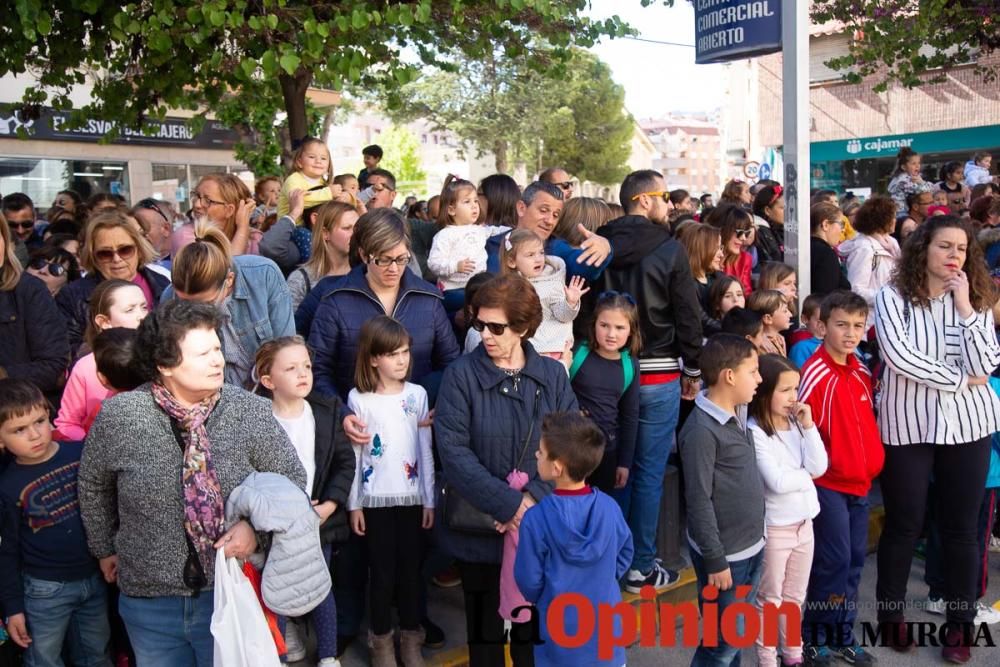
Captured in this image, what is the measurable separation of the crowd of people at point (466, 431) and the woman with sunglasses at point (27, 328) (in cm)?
1

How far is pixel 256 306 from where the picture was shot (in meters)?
4.27

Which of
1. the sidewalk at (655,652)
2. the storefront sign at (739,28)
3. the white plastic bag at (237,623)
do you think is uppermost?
the storefront sign at (739,28)

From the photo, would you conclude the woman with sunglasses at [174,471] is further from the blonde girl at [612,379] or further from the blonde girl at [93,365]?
the blonde girl at [612,379]

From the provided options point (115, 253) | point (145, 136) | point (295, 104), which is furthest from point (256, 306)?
point (145, 136)

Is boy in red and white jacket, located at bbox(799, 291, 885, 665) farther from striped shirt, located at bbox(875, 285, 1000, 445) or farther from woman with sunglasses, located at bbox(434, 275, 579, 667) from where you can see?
woman with sunglasses, located at bbox(434, 275, 579, 667)

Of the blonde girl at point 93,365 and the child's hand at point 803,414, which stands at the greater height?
the blonde girl at point 93,365

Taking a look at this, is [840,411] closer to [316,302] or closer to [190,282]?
[316,302]

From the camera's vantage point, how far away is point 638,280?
16.4ft

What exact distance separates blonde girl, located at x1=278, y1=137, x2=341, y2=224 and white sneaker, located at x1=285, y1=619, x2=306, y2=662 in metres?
2.86

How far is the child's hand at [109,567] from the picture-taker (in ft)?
10.7

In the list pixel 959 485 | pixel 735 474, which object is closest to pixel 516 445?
pixel 735 474

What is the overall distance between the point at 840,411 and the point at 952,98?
80.7ft

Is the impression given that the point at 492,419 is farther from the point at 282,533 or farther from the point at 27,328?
the point at 27,328

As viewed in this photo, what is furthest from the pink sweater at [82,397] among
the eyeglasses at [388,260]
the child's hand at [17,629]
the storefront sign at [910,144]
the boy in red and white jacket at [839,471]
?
the storefront sign at [910,144]
